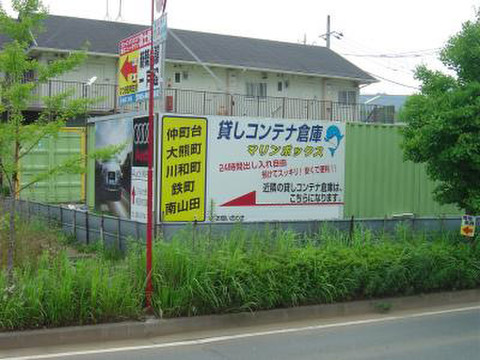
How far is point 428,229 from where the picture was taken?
38.1 ft

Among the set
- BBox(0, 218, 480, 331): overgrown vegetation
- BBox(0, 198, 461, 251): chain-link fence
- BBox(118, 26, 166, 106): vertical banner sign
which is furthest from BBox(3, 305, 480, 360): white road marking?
BBox(118, 26, 166, 106): vertical banner sign

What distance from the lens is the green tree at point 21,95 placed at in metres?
7.27

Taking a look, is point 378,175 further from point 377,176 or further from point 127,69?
point 127,69

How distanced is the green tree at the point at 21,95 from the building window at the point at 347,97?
99.3 ft

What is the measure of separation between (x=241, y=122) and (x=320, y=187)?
2430 mm

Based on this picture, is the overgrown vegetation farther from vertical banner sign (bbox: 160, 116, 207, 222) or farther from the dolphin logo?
the dolphin logo

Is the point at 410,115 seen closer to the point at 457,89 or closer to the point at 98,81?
the point at 457,89

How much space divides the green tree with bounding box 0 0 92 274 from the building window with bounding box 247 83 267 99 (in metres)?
26.6

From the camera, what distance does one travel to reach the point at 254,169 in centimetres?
1292

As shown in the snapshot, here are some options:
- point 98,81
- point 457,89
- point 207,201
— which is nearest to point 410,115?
point 457,89

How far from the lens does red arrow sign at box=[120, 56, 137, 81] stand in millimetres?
14092

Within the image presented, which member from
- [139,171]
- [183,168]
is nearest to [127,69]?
[139,171]

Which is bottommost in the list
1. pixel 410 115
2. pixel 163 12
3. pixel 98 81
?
→ pixel 410 115

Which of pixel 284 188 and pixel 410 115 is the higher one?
pixel 410 115
